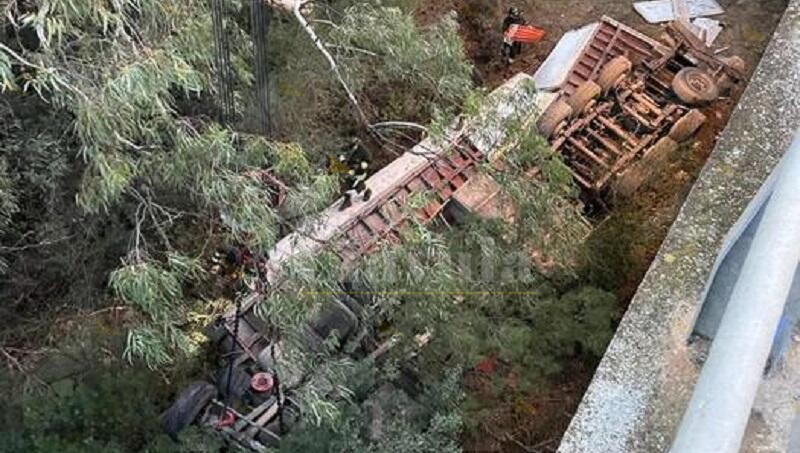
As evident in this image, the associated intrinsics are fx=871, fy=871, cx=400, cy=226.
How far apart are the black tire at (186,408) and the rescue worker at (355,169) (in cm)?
192

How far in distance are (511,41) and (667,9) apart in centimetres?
Result: 202

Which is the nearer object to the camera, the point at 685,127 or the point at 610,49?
the point at 685,127

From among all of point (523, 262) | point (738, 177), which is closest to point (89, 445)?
point (523, 262)

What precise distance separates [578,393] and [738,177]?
6.36 ft

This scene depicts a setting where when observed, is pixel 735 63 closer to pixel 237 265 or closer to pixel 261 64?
pixel 261 64

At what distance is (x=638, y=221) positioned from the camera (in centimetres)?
700

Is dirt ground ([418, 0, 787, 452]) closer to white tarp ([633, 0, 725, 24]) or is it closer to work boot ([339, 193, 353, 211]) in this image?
white tarp ([633, 0, 725, 24])

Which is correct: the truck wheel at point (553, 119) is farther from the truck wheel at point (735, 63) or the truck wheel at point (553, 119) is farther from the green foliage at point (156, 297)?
the green foliage at point (156, 297)

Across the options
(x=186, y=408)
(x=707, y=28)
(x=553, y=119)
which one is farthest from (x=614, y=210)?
(x=186, y=408)

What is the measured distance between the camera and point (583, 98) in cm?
813

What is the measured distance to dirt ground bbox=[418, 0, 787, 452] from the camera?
6.14m

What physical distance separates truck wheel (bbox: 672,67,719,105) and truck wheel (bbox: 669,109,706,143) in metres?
0.31

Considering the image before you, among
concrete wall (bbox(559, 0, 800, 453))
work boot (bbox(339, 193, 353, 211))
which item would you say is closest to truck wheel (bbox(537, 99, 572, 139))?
work boot (bbox(339, 193, 353, 211))

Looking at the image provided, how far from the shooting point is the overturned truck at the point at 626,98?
7.83 meters
